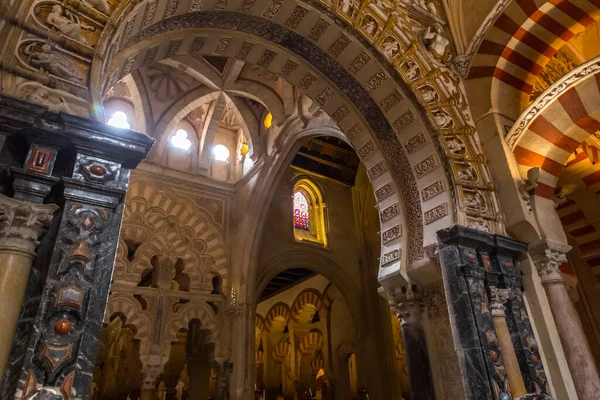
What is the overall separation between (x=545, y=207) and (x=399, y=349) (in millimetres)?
8628

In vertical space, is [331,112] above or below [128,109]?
below

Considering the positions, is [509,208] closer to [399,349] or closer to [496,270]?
[496,270]

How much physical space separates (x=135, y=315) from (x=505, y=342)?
7.24m

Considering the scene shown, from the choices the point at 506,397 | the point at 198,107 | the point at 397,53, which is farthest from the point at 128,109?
the point at 506,397

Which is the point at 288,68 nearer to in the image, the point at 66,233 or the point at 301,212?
the point at 66,233

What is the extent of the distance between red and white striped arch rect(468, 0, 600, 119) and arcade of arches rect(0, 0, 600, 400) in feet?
0.09

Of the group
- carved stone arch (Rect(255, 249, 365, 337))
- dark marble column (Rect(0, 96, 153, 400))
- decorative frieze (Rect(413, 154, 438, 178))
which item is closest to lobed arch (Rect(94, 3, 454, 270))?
decorative frieze (Rect(413, 154, 438, 178))

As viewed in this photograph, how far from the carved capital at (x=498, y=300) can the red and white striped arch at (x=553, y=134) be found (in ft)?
4.86

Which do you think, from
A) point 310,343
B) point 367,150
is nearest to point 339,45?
point 367,150

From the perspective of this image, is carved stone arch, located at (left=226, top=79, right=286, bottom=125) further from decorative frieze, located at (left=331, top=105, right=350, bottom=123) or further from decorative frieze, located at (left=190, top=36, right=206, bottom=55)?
decorative frieze, located at (left=190, top=36, right=206, bottom=55)

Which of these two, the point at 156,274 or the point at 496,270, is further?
the point at 156,274

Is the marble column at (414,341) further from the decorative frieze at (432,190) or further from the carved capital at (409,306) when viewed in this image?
the decorative frieze at (432,190)

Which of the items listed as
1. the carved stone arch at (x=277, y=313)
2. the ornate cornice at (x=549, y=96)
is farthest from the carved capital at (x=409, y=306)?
the carved stone arch at (x=277, y=313)

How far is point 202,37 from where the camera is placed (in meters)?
5.17
